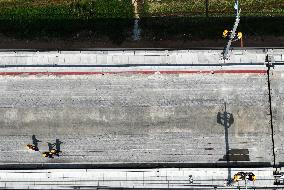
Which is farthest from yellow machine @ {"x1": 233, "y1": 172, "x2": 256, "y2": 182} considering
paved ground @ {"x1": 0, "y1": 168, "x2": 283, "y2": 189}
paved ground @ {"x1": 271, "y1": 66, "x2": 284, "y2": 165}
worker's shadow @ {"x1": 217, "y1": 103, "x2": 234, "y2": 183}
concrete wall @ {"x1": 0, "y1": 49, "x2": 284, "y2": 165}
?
paved ground @ {"x1": 271, "y1": 66, "x2": 284, "y2": 165}

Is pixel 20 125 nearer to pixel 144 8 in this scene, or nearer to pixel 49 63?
Result: pixel 49 63

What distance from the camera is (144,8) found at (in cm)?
4675

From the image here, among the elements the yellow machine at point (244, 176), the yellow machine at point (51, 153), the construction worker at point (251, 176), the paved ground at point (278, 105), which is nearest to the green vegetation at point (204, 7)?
the paved ground at point (278, 105)

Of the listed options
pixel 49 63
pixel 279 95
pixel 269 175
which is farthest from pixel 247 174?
pixel 49 63

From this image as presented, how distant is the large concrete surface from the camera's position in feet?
130

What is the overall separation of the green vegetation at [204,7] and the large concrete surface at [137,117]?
349 inches

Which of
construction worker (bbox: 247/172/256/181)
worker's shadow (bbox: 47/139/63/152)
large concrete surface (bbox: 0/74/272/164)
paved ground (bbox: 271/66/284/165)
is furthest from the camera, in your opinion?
worker's shadow (bbox: 47/139/63/152)

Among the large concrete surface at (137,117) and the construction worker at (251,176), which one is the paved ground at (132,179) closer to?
the construction worker at (251,176)

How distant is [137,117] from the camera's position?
40156 millimetres

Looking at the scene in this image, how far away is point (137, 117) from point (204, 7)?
44.2ft

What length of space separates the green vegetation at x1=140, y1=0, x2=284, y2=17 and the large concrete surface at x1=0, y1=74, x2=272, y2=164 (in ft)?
29.1

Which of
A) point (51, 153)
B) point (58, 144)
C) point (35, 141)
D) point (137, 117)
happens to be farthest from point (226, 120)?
point (35, 141)

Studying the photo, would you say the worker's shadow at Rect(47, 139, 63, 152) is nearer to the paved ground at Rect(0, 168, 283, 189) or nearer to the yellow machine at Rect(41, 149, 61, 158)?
the yellow machine at Rect(41, 149, 61, 158)

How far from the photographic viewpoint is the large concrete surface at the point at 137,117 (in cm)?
3956
